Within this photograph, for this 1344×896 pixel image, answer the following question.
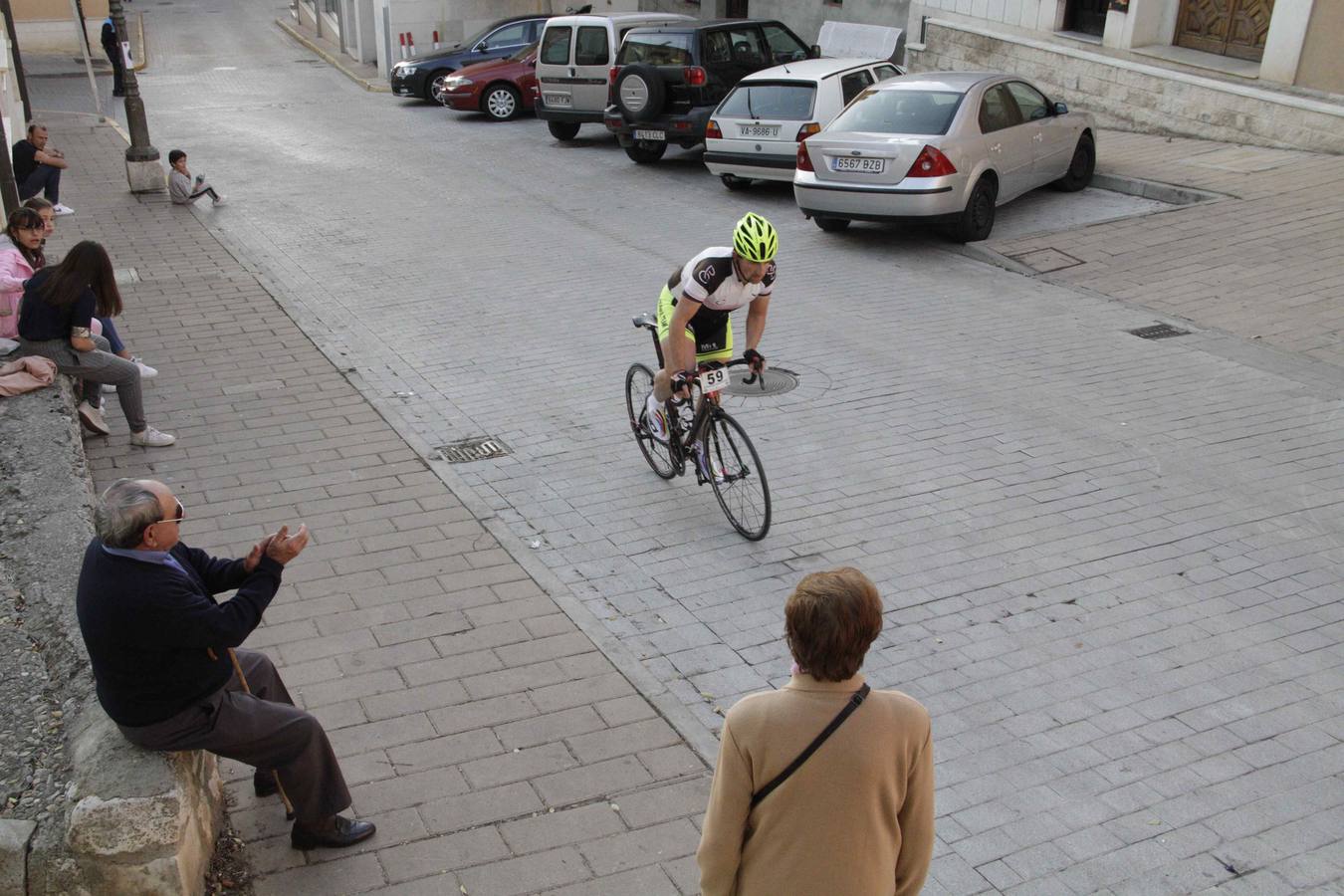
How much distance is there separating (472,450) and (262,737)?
4121 millimetres

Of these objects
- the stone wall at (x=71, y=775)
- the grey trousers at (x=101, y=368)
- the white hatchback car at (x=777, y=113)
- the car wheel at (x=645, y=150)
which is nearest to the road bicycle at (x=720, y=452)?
the stone wall at (x=71, y=775)

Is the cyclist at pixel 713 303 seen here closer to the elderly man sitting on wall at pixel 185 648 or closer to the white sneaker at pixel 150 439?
the elderly man sitting on wall at pixel 185 648

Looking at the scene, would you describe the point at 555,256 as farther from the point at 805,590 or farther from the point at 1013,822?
the point at 805,590

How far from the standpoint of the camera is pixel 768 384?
9.11 metres

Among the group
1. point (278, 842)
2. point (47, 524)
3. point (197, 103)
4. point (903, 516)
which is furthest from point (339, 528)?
point (197, 103)

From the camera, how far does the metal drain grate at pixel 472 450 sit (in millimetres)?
7897

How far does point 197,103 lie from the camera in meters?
25.0

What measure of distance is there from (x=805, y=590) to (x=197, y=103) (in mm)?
25468

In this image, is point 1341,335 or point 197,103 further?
point 197,103

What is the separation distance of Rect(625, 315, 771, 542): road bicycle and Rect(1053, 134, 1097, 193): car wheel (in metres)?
9.09

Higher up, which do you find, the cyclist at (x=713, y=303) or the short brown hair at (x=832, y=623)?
the short brown hair at (x=832, y=623)

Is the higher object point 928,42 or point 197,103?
point 928,42

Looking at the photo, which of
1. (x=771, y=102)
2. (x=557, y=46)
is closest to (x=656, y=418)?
(x=771, y=102)

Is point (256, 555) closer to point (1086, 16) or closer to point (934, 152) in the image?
point (934, 152)
